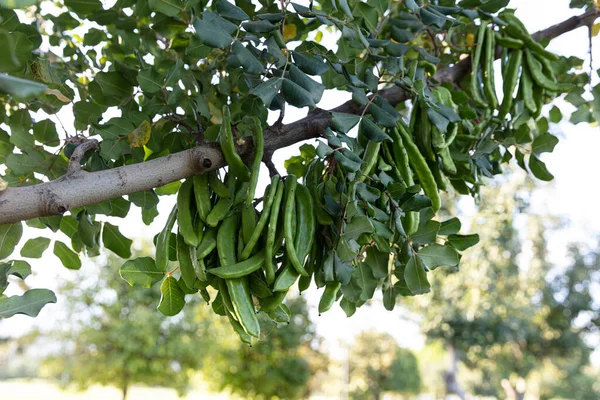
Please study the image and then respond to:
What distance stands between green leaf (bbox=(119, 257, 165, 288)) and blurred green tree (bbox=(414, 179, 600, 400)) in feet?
31.5

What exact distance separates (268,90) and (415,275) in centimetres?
57

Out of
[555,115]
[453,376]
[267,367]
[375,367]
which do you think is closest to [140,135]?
[555,115]

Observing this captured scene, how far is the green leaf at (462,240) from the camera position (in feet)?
4.78

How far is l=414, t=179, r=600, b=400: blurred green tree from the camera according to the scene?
1317 cm

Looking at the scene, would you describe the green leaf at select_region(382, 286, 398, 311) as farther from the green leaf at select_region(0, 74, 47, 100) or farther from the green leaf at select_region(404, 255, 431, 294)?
the green leaf at select_region(0, 74, 47, 100)

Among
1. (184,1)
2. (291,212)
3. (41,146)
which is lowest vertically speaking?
(41,146)

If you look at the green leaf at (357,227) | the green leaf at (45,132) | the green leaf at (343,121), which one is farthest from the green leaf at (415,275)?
the green leaf at (45,132)

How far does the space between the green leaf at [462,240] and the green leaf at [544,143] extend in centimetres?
44

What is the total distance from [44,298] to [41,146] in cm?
61

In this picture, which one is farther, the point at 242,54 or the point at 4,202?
the point at 242,54

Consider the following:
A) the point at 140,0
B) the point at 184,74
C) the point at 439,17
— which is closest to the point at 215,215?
the point at 184,74

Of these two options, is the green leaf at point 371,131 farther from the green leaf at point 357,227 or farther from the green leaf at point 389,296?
the green leaf at point 389,296

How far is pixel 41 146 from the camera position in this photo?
157 cm

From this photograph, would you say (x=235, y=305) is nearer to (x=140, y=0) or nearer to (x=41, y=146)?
(x=41, y=146)
